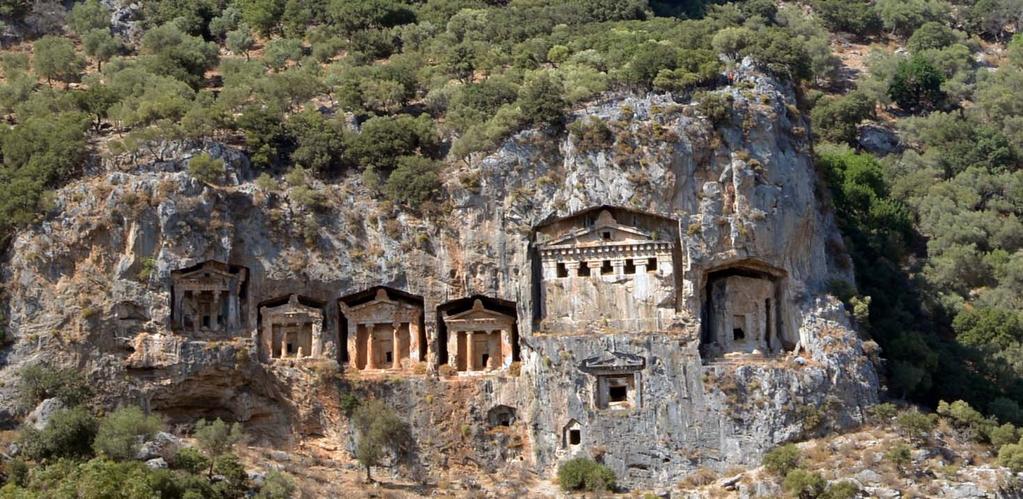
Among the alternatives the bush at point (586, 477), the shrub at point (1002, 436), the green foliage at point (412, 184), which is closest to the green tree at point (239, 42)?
the green foliage at point (412, 184)

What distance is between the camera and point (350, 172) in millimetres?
55156

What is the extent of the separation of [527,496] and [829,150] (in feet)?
100

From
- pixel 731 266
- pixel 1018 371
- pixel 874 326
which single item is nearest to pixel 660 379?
pixel 731 266

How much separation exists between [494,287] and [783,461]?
1099 cm

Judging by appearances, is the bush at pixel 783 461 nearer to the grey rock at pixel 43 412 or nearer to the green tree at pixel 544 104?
the green tree at pixel 544 104

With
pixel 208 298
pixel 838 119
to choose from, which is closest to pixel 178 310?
pixel 208 298

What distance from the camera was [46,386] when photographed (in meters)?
48.4

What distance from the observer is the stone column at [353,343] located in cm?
5316

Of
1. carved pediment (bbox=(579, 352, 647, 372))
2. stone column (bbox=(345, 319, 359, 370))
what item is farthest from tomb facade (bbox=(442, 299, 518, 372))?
carved pediment (bbox=(579, 352, 647, 372))

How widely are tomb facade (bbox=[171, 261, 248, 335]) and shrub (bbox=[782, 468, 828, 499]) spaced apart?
18.6 m

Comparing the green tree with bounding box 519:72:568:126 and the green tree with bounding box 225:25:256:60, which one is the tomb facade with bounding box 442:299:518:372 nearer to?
the green tree with bounding box 519:72:568:126

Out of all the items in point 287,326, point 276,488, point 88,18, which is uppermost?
point 88,18

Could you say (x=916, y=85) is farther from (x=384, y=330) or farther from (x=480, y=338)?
(x=384, y=330)

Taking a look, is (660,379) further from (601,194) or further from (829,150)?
(829,150)
